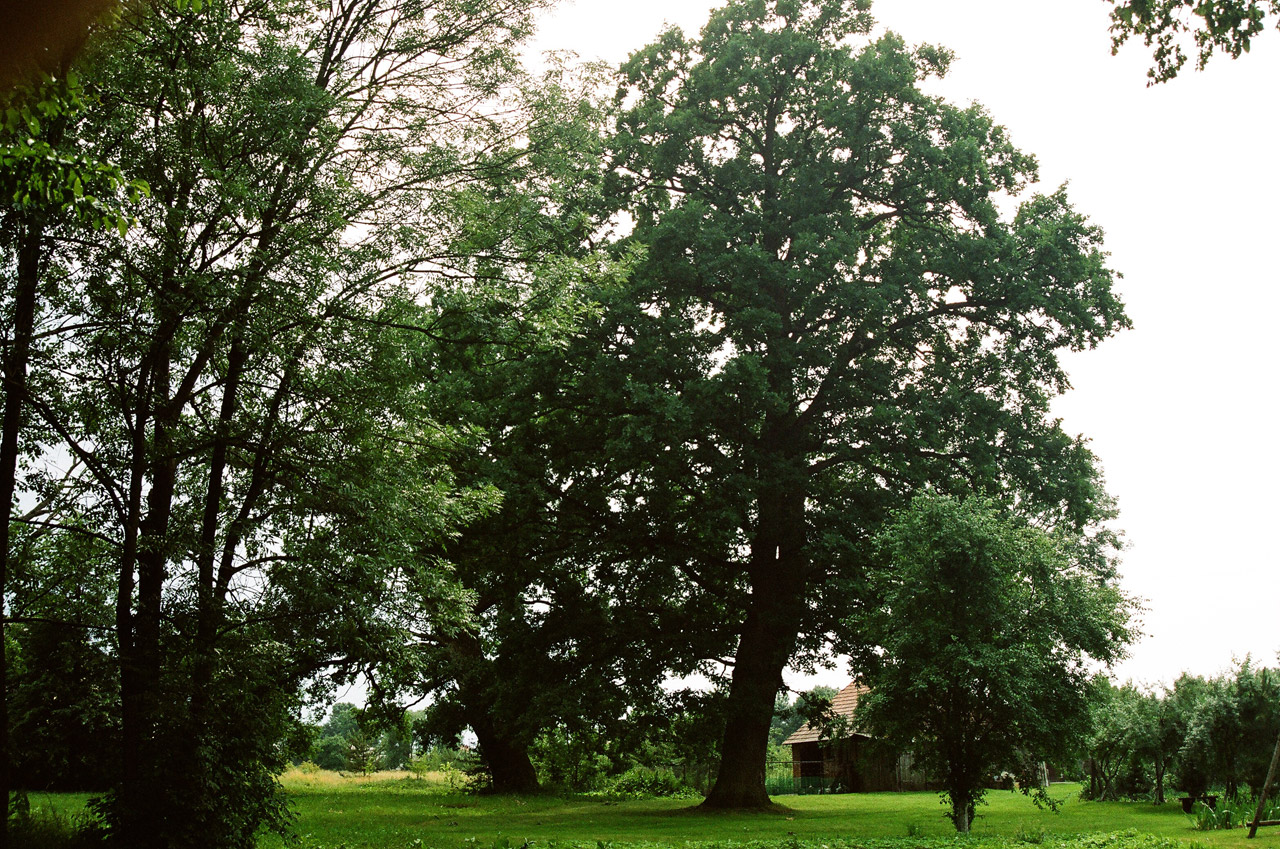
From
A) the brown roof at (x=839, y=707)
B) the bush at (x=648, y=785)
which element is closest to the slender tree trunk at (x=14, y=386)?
the bush at (x=648, y=785)

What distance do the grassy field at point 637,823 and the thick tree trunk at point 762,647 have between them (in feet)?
3.59

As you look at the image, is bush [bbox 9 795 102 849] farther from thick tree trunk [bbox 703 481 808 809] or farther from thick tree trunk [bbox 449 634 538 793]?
thick tree trunk [bbox 703 481 808 809]

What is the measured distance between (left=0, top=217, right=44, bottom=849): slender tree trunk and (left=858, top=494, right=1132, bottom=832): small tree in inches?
480

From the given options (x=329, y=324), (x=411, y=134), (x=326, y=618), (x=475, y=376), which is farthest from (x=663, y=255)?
(x=326, y=618)

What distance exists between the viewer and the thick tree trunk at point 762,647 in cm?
2067

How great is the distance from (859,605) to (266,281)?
568 inches

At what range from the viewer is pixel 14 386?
921cm

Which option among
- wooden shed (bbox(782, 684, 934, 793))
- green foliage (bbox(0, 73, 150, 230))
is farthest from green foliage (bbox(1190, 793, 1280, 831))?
green foliage (bbox(0, 73, 150, 230))

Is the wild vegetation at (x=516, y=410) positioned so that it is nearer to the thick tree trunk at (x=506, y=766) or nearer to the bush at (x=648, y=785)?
the thick tree trunk at (x=506, y=766)

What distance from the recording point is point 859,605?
66.8 ft

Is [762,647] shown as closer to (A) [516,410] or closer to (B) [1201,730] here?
(A) [516,410]

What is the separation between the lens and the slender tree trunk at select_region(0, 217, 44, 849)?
359 inches

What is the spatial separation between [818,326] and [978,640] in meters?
8.19

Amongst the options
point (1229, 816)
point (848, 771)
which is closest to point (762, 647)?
point (1229, 816)
